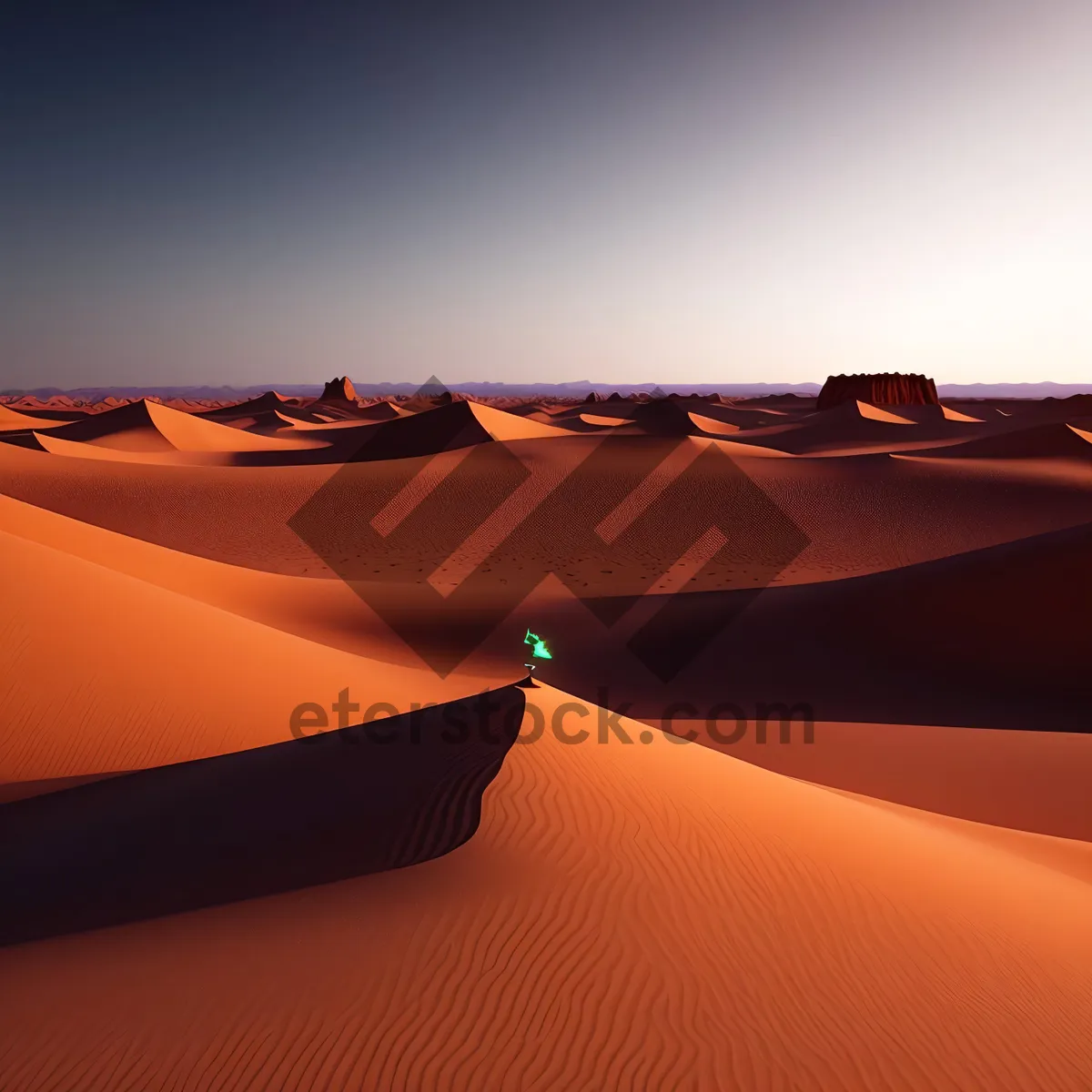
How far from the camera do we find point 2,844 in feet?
21.0

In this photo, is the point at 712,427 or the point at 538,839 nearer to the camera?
the point at 538,839

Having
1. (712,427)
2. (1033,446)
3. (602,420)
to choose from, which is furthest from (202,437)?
(1033,446)

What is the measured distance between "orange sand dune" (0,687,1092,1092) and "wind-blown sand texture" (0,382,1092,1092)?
0.06 ft

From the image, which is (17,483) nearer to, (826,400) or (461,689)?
(461,689)

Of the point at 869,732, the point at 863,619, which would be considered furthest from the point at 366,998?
the point at 863,619

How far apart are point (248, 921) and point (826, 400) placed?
85752 millimetres

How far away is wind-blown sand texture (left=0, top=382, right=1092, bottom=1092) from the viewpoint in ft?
11.6

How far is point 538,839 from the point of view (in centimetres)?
506

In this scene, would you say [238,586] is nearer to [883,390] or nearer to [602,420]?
[602,420]
